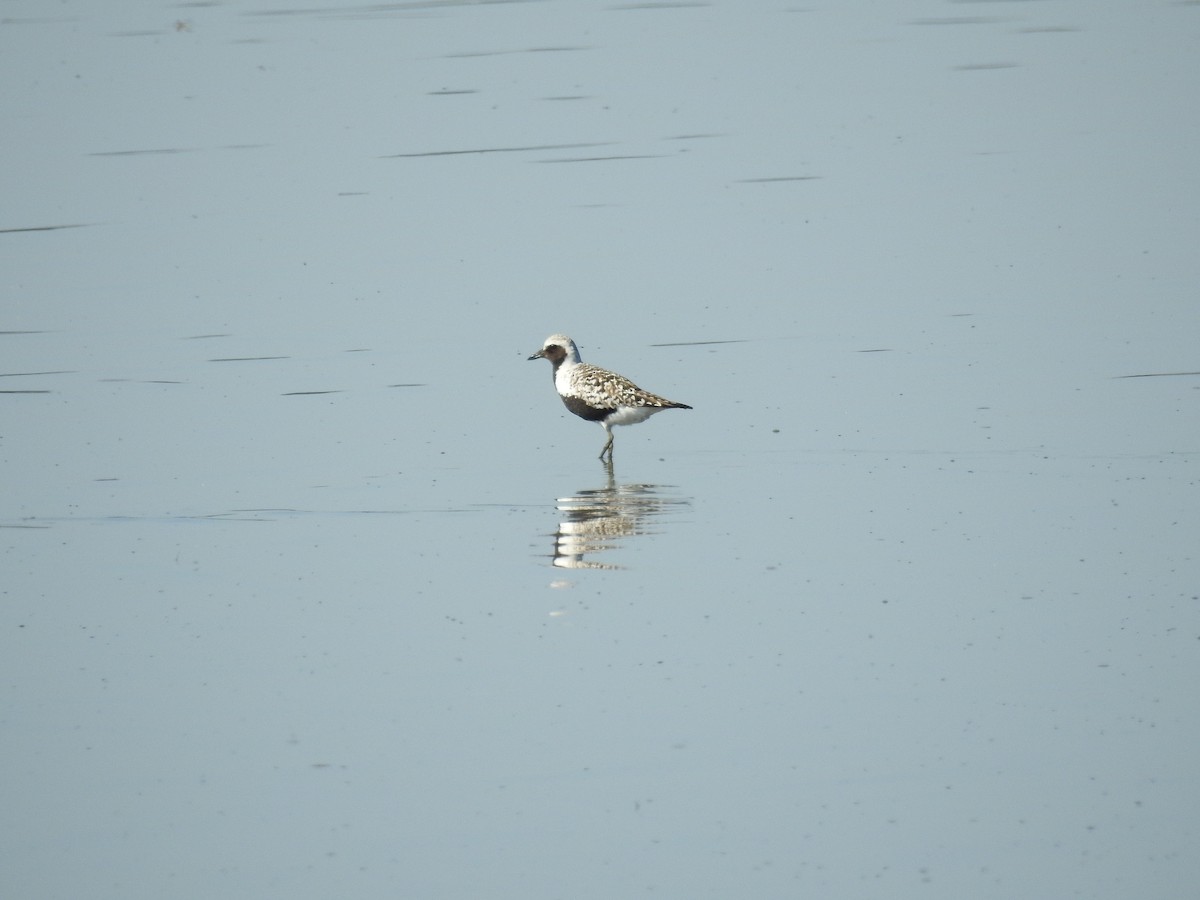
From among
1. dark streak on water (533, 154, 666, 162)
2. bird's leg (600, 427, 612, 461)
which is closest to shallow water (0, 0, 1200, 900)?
dark streak on water (533, 154, 666, 162)

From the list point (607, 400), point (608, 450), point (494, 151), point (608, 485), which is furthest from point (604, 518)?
point (494, 151)

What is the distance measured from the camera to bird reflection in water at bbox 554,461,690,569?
15.3 metres

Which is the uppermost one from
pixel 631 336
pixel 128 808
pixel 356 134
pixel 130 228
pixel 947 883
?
pixel 356 134

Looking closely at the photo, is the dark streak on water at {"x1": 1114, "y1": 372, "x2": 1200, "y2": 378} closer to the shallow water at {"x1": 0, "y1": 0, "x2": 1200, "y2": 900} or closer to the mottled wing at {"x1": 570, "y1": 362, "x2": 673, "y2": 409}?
the shallow water at {"x1": 0, "y1": 0, "x2": 1200, "y2": 900}

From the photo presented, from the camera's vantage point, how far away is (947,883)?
9508 mm

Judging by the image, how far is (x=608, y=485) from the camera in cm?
1781

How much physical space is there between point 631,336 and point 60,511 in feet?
27.7

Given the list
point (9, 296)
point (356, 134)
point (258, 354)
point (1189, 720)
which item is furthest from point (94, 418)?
point (356, 134)

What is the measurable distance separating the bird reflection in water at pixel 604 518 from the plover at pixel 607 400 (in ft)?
5.69

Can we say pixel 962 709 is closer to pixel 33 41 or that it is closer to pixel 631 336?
pixel 631 336

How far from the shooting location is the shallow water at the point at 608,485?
10367mm

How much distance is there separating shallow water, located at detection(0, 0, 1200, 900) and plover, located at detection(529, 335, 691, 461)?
0.39m

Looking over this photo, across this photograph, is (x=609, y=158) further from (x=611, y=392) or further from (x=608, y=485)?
(x=608, y=485)

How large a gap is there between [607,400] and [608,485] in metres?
1.99
